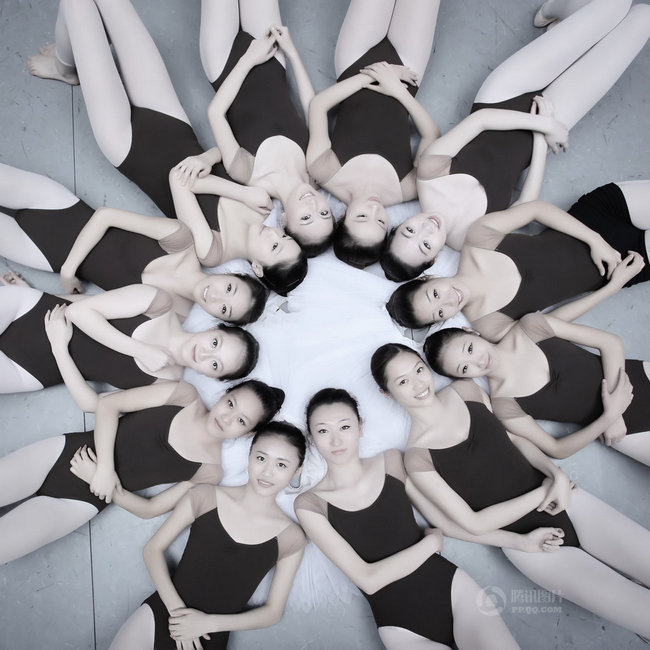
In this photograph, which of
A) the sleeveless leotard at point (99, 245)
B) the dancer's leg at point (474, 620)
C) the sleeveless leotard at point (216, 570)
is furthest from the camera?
the sleeveless leotard at point (99, 245)

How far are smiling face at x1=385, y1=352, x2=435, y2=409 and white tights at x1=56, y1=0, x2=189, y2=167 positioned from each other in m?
1.08

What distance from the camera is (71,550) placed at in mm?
1686

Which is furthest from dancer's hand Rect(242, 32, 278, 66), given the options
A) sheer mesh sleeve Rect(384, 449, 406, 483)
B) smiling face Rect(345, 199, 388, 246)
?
sheer mesh sleeve Rect(384, 449, 406, 483)

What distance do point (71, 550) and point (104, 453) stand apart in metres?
0.45

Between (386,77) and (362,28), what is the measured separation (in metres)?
0.19

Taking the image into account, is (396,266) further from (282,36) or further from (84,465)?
(84,465)

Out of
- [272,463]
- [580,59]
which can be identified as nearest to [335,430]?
[272,463]

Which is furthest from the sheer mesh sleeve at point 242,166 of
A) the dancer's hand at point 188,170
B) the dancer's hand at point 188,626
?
the dancer's hand at point 188,626

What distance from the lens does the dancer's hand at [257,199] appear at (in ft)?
5.42

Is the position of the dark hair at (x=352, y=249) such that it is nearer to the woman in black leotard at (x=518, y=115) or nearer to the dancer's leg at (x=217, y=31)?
the woman in black leotard at (x=518, y=115)

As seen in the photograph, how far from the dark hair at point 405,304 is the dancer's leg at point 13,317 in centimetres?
115

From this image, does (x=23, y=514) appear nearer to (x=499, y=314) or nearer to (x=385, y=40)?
(x=499, y=314)

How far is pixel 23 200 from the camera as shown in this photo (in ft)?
5.27

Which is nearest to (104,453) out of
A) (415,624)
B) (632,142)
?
(415,624)
